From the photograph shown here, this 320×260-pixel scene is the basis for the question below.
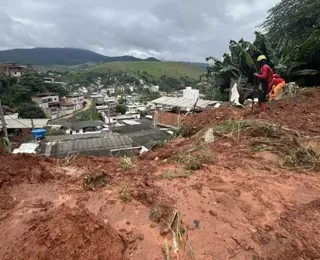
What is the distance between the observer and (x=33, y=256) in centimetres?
182

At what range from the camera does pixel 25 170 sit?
3.17 m

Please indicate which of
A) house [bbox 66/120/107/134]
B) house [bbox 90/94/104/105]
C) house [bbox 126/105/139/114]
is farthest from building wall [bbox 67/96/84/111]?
house [bbox 66/120/107/134]

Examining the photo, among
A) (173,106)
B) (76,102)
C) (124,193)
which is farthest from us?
(76,102)

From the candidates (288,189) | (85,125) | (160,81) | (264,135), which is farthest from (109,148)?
(160,81)

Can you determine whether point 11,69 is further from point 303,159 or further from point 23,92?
point 303,159

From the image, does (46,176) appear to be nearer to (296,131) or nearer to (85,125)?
(296,131)

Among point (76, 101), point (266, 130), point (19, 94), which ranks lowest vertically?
point (76, 101)

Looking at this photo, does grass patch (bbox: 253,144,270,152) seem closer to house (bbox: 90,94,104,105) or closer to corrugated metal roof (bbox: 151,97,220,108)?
corrugated metal roof (bbox: 151,97,220,108)

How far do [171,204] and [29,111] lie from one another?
3305cm

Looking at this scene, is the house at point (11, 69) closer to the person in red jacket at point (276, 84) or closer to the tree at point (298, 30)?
the tree at point (298, 30)

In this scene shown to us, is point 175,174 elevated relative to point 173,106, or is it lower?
elevated

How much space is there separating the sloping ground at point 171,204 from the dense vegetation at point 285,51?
27.3 ft

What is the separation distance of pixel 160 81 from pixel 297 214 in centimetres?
8272

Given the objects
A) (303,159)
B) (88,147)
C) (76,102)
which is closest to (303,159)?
(303,159)
